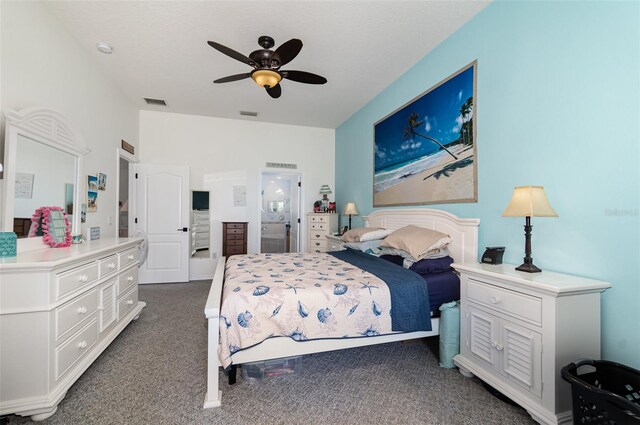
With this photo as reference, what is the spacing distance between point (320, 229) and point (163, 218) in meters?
2.73

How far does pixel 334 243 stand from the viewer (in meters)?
4.60

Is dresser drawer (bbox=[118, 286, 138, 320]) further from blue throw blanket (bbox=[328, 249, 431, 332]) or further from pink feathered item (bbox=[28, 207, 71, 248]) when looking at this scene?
blue throw blanket (bbox=[328, 249, 431, 332])

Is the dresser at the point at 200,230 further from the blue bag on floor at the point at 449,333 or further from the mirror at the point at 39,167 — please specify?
the blue bag on floor at the point at 449,333

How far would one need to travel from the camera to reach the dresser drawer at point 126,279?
262cm

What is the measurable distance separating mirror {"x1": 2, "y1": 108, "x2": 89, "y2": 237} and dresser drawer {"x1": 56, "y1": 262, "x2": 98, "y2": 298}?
571mm

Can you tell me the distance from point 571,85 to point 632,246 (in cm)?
106

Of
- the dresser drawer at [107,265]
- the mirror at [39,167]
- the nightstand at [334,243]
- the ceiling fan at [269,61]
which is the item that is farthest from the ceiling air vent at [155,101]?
the nightstand at [334,243]

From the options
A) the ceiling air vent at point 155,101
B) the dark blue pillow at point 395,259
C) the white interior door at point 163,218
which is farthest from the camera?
the white interior door at point 163,218

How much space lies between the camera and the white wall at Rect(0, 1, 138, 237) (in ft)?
6.56

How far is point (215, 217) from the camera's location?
16.9ft

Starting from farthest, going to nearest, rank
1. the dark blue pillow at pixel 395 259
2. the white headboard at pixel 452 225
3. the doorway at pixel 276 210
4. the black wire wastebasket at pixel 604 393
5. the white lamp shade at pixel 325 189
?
the doorway at pixel 276 210
the white lamp shade at pixel 325 189
the dark blue pillow at pixel 395 259
the white headboard at pixel 452 225
the black wire wastebasket at pixel 604 393

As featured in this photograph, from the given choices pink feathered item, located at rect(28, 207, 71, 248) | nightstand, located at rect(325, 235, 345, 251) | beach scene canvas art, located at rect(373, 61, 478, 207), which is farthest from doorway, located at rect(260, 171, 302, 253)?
pink feathered item, located at rect(28, 207, 71, 248)

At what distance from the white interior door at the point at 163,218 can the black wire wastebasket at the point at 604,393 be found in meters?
4.99

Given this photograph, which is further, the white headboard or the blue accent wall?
the white headboard
